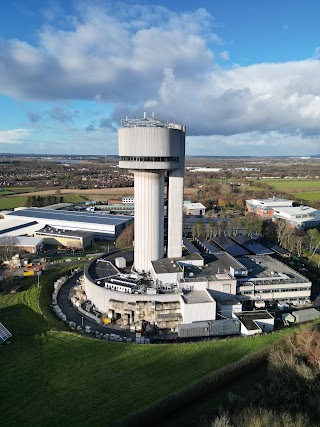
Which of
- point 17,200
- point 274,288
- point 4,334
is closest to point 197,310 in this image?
point 274,288

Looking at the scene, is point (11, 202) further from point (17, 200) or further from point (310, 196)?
point (310, 196)

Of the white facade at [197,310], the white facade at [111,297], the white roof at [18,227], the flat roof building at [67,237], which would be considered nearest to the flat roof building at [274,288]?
the white facade at [197,310]

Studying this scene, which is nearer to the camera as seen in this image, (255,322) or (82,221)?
(255,322)

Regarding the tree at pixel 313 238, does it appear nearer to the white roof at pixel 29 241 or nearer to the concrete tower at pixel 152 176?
the concrete tower at pixel 152 176

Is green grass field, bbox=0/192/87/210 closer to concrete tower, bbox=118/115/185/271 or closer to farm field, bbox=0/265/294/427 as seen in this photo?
concrete tower, bbox=118/115/185/271

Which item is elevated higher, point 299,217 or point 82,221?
point 82,221

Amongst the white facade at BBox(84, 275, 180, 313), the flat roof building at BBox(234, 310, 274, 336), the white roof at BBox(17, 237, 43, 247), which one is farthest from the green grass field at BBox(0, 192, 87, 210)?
the flat roof building at BBox(234, 310, 274, 336)
